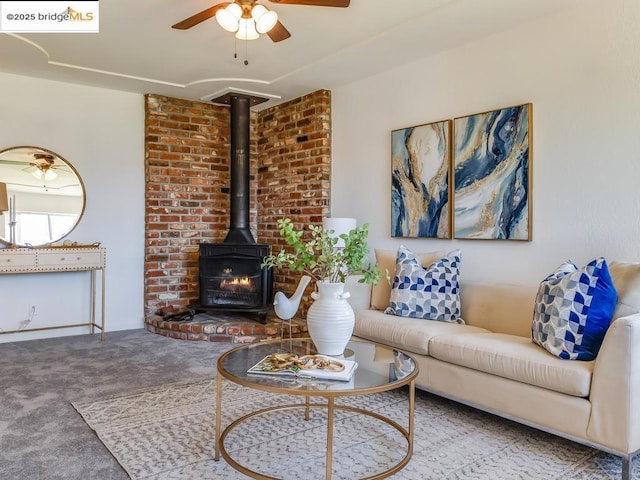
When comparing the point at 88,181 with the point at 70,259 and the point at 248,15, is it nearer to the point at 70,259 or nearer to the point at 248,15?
the point at 70,259

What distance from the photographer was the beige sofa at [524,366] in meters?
2.05

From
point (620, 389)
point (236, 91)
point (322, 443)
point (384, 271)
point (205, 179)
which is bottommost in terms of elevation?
point (322, 443)

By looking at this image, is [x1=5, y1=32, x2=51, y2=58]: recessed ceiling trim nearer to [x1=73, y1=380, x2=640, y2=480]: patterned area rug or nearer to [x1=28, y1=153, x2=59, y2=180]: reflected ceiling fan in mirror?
[x1=28, y1=153, x2=59, y2=180]: reflected ceiling fan in mirror

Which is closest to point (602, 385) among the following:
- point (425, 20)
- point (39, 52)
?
point (425, 20)

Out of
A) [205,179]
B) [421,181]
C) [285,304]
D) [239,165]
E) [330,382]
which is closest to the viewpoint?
[330,382]

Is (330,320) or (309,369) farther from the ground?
(330,320)

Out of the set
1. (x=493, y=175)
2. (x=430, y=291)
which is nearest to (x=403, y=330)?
(x=430, y=291)

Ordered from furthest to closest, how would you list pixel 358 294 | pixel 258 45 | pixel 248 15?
1. pixel 258 45
2. pixel 358 294
3. pixel 248 15

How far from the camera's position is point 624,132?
2.81 metres

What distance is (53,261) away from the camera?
4.26 metres

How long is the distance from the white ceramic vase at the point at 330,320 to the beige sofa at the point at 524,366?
2.38ft

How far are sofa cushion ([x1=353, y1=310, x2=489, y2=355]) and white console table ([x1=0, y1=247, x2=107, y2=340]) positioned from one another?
97.7 inches

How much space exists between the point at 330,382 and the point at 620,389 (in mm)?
1171

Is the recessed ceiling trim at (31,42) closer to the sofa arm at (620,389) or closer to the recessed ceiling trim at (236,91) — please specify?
the recessed ceiling trim at (236,91)
